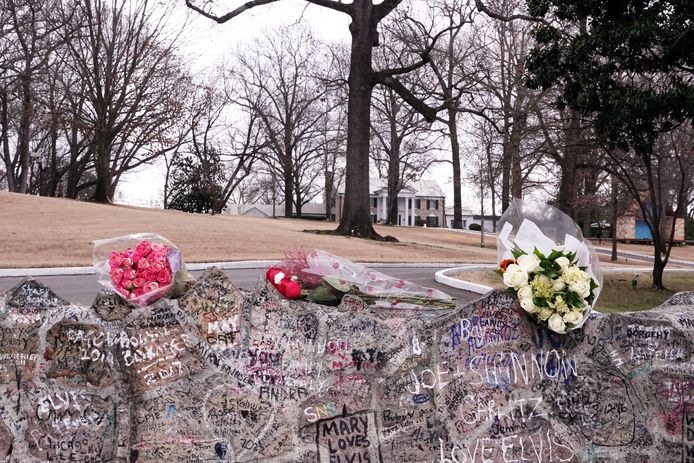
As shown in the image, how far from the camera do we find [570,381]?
3410 mm

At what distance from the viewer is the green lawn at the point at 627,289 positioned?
12320mm

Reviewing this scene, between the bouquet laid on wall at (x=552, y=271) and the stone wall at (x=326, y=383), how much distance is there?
175mm

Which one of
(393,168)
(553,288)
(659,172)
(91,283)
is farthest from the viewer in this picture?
(393,168)

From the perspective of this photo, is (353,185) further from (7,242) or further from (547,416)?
(547,416)

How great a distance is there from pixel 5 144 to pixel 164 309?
4628 cm

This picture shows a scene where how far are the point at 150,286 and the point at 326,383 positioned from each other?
1111 millimetres

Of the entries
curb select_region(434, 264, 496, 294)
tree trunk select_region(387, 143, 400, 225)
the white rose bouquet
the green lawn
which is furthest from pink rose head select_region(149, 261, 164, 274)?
tree trunk select_region(387, 143, 400, 225)

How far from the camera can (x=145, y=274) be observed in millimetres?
3375

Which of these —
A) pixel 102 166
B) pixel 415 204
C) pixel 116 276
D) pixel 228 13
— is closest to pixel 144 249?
pixel 116 276

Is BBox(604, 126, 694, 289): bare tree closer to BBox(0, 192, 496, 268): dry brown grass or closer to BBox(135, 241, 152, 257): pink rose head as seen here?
BBox(0, 192, 496, 268): dry brown grass

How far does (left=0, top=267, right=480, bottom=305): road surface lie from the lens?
9.46m

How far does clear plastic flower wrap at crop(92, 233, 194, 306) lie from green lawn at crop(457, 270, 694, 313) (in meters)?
9.08

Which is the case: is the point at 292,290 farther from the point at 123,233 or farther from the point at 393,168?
the point at 393,168

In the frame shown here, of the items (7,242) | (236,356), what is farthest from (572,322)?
(7,242)
